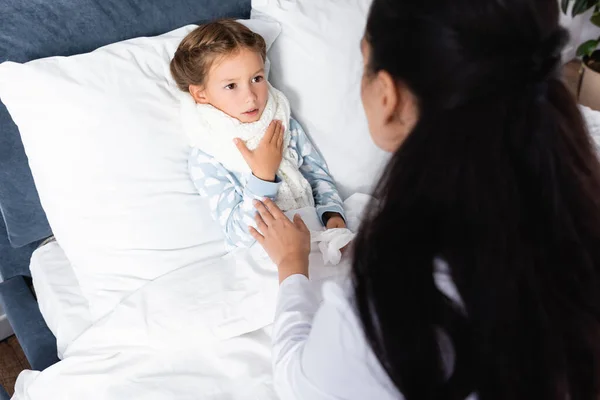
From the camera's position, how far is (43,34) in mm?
1145

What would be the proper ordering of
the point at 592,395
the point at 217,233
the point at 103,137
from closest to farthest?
1. the point at 592,395
2. the point at 103,137
3. the point at 217,233

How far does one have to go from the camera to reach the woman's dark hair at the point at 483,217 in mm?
583

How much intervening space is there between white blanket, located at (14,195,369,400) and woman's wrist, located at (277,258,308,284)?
2.6 inches

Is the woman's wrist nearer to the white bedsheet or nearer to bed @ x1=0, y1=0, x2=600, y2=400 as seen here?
bed @ x1=0, y1=0, x2=600, y2=400

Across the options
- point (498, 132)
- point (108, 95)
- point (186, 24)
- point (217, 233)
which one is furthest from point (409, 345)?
point (186, 24)

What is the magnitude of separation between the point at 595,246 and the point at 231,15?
3.35 feet

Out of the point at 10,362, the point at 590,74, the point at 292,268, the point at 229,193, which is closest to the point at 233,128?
the point at 229,193

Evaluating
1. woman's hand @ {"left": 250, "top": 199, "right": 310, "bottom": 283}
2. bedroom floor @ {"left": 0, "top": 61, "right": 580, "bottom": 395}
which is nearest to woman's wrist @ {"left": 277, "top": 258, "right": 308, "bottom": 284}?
woman's hand @ {"left": 250, "top": 199, "right": 310, "bottom": 283}

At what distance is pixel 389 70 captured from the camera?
2.16ft

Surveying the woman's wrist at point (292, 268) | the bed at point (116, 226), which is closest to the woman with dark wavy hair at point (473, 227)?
the woman's wrist at point (292, 268)

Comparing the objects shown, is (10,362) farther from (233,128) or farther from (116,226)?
(233,128)

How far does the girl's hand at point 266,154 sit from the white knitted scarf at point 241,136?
2 centimetres

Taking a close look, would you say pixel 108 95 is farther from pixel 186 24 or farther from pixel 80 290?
pixel 80 290

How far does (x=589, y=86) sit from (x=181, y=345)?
2.09 m
